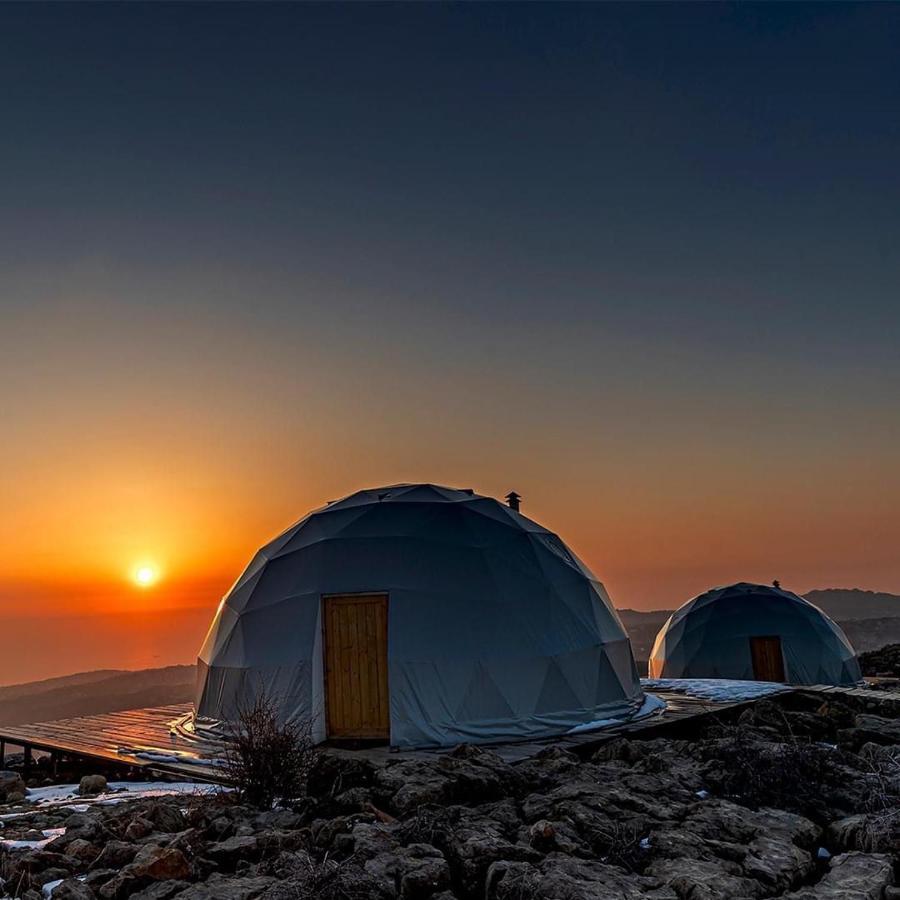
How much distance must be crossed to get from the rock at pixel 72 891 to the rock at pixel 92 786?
4906 mm

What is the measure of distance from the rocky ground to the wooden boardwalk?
1539 mm

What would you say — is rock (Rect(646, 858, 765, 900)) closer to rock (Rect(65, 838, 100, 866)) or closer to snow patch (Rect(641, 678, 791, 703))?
rock (Rect(65, 838, 100, 866))

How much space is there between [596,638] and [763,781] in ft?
18.8

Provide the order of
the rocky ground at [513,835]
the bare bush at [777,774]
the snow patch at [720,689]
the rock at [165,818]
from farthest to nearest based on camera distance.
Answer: the snow patch at [720,689] → the rock at [165,818] → the bare bush at [777,774] → the rocky ground at [513,835]

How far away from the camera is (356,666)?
1094 centimetres

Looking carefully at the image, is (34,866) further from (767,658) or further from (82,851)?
(767,658)

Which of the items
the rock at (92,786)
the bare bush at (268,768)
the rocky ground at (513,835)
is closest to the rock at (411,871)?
the rocky ground at (513,835)

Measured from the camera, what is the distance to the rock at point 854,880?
454 centimetres

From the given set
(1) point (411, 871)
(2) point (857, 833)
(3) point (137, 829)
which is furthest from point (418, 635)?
(2) point (857, 833)

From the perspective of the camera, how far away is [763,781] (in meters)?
6.60

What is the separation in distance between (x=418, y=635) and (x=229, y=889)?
6099 mm

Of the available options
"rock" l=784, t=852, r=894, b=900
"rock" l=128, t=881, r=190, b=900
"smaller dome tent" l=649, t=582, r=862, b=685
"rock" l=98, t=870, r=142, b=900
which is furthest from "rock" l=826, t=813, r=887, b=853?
"smaller dome tent" l=649, t=582, r=862, b=685

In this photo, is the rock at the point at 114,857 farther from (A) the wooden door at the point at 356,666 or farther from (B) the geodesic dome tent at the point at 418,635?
(A) the wooden door at the point at 356,666

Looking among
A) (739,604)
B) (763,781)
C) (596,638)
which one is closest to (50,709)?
(739,604)
